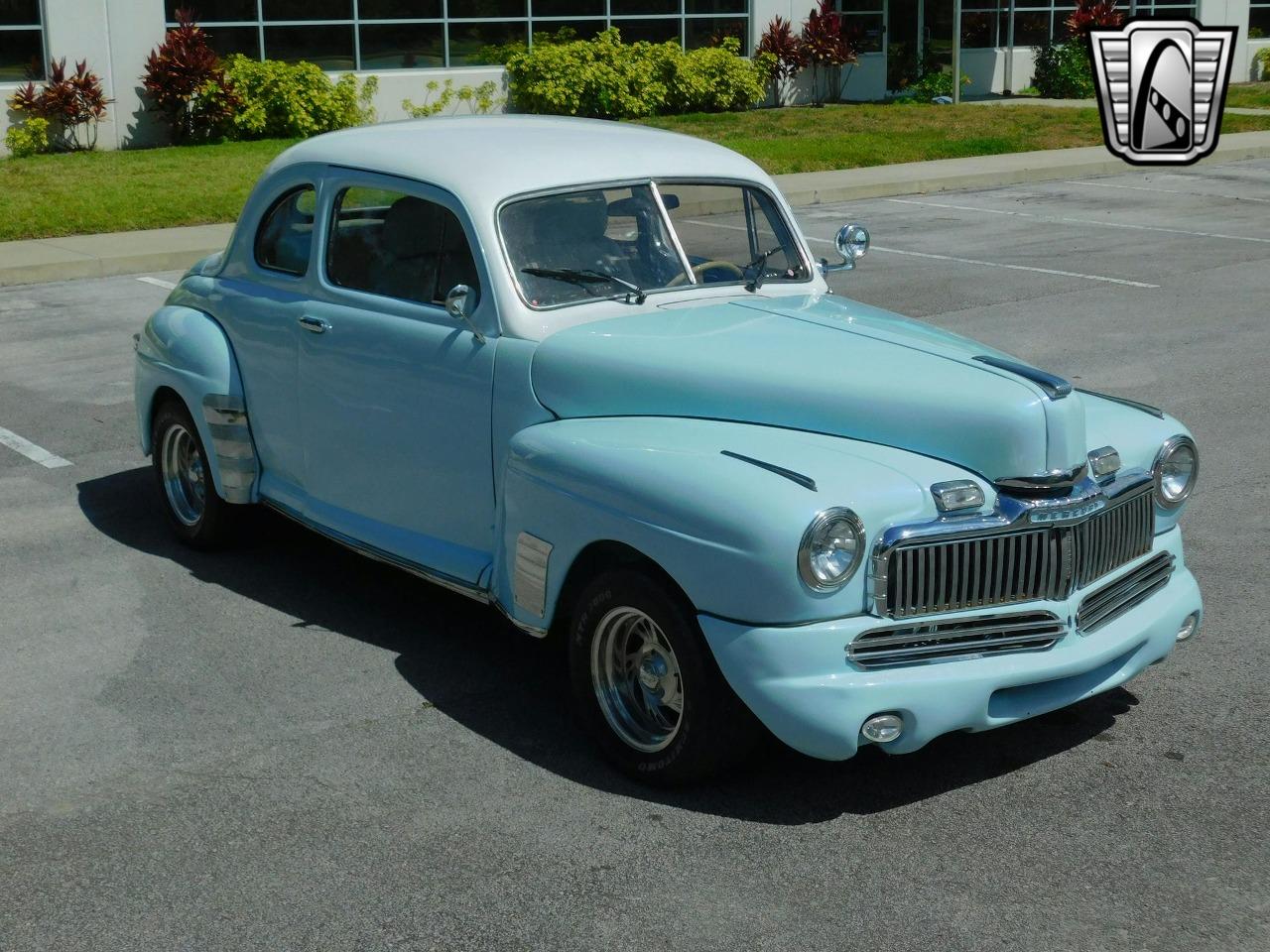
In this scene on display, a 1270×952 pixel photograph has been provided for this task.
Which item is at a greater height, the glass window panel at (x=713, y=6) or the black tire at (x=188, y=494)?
the glass window panel at (x=713, y=6)

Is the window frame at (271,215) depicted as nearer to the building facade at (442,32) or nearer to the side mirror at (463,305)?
the side mirror at (463,305)

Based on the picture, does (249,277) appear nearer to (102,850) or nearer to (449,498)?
(449,498)

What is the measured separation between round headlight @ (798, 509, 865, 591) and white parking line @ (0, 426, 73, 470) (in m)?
5.37

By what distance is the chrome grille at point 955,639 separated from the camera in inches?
176

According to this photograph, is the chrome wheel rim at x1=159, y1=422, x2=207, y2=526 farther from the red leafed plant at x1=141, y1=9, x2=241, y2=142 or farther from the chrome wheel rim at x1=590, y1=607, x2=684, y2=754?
the red leafed plant at x1=141, y1=9, x2=241, y2=142

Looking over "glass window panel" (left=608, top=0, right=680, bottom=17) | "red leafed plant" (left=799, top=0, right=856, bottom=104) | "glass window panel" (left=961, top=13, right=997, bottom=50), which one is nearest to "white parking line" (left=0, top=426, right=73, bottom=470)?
"glass window panel" (left=608, top=0, right=680, bottom=17)

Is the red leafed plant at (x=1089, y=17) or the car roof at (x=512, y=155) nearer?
the car roof at (x=512, y=155)

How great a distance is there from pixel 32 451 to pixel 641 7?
2152 centimetres

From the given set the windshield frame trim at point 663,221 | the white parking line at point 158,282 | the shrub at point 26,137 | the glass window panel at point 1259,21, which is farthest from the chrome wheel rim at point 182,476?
the glass window panel at point 1259,21

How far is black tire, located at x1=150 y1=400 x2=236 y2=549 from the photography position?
697cm

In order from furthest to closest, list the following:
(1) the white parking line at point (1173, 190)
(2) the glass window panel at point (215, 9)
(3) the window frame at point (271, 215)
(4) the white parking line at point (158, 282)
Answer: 1. (2) the glass window panel at point (215, 9)
2. (1) the white parking line at point (1173, 190)
3. (4) the white parking line at point (158, 282)
4. (3) the window frame at point (271, 215)

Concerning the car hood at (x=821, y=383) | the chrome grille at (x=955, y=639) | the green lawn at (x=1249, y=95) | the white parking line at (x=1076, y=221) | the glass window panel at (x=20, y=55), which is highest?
the glass window panel at (x=20, y=55)

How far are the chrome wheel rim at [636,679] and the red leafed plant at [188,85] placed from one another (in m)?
19.6

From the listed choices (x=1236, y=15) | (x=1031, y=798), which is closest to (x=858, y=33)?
(x=1236, y=15)
